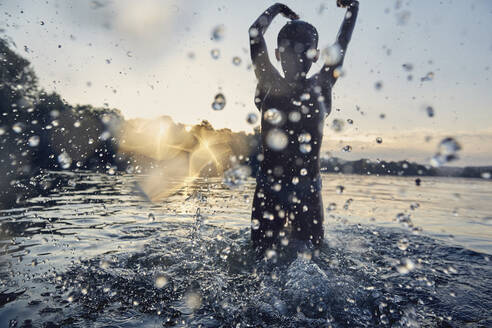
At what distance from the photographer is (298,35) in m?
2.75

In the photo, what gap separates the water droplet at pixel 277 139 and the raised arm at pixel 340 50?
750 mm

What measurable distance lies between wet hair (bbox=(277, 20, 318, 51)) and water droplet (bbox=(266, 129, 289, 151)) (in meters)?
0.86

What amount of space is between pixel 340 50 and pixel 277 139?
122cm

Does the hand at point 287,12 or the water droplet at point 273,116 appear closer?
the water droplet at point 273,116

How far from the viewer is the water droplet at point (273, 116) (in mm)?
2850

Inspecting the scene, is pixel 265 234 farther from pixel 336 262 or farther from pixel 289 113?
pixel 289 113

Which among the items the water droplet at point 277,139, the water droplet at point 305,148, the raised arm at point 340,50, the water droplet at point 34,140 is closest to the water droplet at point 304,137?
the water droplet at point 305,148

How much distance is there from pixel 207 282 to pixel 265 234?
75 cm

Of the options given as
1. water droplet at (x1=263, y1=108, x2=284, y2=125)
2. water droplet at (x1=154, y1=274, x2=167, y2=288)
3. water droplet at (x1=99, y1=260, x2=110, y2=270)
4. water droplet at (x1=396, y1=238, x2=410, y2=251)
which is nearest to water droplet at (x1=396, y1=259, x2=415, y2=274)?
water droplet at (x1=396, y1=238, x2=410, y2=251)

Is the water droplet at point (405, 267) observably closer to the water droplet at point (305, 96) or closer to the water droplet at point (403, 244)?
the water droplet at point (403, 244)

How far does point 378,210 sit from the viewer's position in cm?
830

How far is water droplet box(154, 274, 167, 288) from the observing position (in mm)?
2566

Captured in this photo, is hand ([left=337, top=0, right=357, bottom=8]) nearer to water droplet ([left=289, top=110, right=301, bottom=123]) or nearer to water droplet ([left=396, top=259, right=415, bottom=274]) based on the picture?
water droplet ([left=289, top=110, right=301, bottom=123])

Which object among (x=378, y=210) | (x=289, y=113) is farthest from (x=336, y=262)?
(x=378, y=210)
